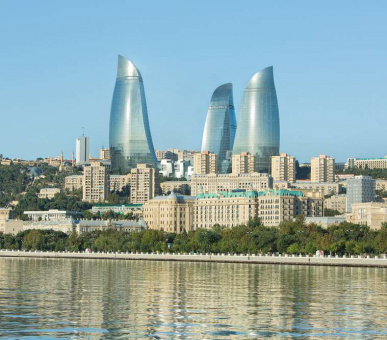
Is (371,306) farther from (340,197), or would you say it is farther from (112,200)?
(112,200)

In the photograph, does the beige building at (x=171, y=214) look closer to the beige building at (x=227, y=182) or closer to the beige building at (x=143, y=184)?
the beige building at (x=227, y=182)

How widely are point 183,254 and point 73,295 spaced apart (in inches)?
2351

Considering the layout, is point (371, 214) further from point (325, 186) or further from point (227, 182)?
point (227, 182)

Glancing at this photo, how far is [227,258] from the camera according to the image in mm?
103000

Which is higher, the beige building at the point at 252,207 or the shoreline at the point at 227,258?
the beige building at the point at 252,207

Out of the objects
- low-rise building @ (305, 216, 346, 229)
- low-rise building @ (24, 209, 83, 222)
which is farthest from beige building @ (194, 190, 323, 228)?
low-rise building @ (24, 209, 83, 222)

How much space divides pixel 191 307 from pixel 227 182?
150 m

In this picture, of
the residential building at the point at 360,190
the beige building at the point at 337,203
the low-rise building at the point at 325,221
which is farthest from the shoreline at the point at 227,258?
the beige building at the point at 337,203

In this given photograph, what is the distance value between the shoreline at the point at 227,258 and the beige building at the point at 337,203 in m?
66.1

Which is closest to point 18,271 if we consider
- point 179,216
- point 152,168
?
point 179,216

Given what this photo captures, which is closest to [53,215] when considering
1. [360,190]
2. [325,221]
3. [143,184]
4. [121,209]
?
[121,209]

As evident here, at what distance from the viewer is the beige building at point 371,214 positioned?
135375 mm

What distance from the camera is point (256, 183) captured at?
18875cm

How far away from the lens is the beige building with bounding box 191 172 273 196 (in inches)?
7412
